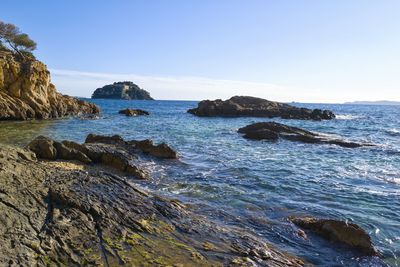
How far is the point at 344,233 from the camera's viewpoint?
9.97 meters

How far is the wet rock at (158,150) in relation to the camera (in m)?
21.7

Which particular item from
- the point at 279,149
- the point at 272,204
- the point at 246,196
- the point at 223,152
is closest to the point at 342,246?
the point at 272,204

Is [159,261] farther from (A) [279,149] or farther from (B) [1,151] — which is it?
(A) [279,149]

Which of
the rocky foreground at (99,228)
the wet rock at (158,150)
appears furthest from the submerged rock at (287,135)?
the rocky foreground at (99,228)

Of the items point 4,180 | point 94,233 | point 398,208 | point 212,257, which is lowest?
point 398,208

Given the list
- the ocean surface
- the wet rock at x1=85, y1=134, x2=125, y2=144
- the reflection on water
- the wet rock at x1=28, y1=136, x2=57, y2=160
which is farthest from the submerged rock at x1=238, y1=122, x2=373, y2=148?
the wet rock at x1=28, y1=136, x2=57, y2=160

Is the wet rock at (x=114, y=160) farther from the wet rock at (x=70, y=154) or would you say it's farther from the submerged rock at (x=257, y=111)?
the submerged rock at (x=257, y=111)

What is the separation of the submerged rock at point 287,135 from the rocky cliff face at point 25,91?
2843 centimetres

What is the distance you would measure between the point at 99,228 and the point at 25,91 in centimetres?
4526

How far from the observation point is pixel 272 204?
43.4 feet

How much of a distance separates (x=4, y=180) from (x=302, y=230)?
8.02 m

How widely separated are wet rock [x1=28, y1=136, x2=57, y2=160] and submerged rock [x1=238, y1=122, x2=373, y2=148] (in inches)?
847

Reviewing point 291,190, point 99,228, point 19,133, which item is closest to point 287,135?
point 291,190

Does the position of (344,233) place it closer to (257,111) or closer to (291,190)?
(291,190)
